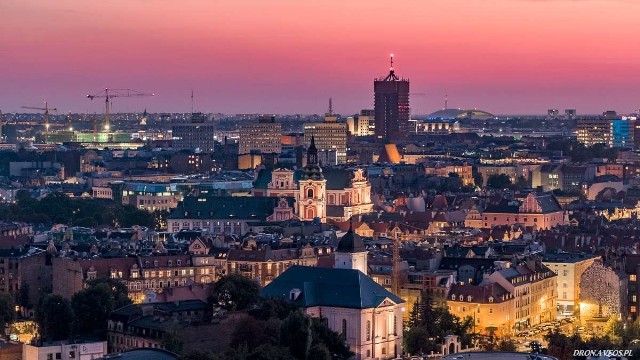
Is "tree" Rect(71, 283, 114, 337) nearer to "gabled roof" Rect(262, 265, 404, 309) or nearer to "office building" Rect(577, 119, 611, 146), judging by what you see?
"gabled roof" Rect(262, 265, 404, 309)

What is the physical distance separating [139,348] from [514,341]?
14016 millimetres

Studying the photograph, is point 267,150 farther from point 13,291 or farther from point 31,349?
point 31,349

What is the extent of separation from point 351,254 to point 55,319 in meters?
9.92

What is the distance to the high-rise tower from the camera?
19512 centimetres

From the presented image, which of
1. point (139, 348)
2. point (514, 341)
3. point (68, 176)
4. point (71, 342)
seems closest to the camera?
point (139, 348)

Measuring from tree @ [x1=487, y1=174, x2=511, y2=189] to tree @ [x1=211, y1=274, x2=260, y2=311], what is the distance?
7366 centimetres

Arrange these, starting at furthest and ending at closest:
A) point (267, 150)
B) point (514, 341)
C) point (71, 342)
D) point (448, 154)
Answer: point (267, 150) < point (448, 154) < point (514, 341) < point (71, 342)

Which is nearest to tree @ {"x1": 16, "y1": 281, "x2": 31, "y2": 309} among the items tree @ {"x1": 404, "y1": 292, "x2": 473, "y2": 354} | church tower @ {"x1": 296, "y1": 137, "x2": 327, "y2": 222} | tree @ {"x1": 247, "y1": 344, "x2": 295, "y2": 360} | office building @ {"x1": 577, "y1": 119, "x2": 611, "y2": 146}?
tree @ {"x1": 404, "y1": 292, "x2": 473, "y2": 354}

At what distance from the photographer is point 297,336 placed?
142 ft

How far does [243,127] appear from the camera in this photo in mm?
172250

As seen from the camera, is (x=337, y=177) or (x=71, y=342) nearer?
(x=71, y=342)

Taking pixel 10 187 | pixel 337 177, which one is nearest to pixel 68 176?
pixel 10 187

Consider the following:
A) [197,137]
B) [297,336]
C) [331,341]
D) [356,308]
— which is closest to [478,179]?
[197,137]

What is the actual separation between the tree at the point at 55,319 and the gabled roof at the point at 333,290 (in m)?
6.32
